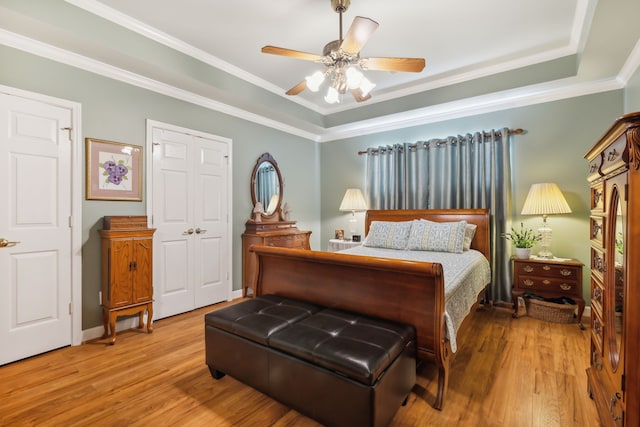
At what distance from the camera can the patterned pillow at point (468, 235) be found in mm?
Answer: 3549

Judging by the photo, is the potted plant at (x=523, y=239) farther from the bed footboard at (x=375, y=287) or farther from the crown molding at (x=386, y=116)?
the bed footboard at (x=375, y=287)

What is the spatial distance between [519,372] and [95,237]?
3.75 m

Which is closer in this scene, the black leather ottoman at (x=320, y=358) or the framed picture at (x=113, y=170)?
the black leather ottoman at (x=320, y=358)

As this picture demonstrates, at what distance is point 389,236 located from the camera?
3814 mm

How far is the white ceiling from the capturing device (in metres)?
2.50

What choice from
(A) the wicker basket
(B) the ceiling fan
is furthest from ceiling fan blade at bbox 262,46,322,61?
(A) the wicker basket

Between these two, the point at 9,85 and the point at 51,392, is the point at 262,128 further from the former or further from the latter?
the point at 51,392

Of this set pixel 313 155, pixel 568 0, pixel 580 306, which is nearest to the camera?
pixel 568 0

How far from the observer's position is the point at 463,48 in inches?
125

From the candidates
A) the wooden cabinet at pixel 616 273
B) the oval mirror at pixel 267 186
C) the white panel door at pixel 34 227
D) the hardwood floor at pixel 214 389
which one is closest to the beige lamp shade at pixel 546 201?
the hardwood floor at pixel 214 389

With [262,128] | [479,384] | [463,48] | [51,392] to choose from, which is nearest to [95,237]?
[51,392]

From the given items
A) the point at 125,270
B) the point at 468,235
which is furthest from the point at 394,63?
the point at 125,270

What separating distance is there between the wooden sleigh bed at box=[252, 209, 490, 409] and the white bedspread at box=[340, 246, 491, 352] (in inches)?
4.5

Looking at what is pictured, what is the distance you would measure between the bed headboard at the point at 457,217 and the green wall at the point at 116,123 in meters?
1.93
